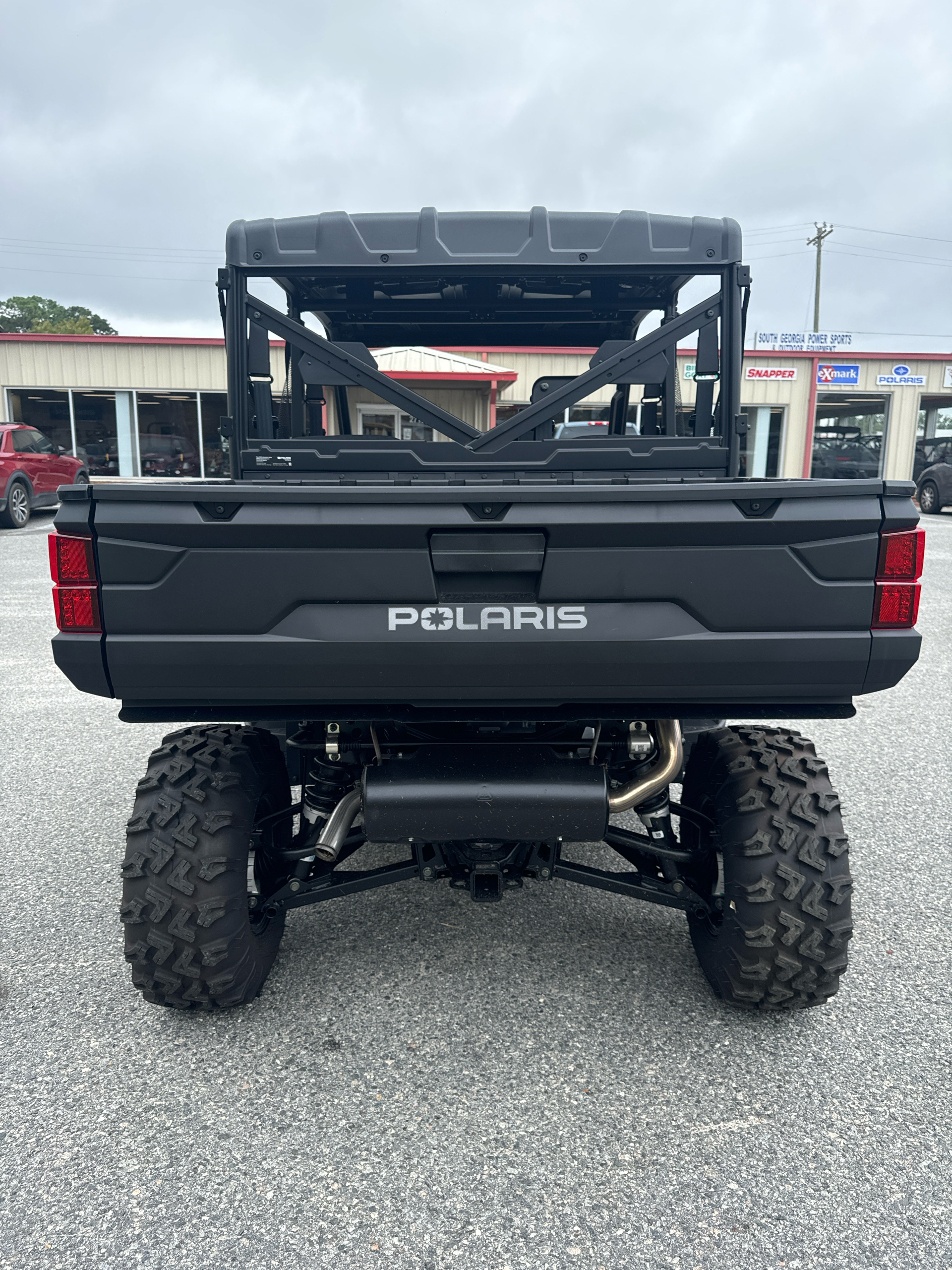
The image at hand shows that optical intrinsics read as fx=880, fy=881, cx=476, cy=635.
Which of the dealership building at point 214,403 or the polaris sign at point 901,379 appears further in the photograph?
the polaris sign at point 901,379

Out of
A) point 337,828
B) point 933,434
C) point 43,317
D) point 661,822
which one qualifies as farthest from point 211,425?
point 43,317

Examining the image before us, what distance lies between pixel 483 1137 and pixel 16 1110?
1164mm

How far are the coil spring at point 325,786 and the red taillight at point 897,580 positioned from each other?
155cm

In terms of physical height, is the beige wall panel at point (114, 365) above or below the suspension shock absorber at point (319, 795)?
above

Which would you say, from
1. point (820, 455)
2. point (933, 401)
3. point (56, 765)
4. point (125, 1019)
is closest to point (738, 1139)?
point (125, 1019)

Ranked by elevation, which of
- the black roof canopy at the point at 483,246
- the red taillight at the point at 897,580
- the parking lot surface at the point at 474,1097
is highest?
the black roof canopy at the point at 483,246

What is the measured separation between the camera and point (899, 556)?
6.97 feet

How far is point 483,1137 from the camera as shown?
Result: 6.88ft

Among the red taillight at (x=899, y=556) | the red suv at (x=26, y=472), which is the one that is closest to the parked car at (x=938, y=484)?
the red suv at (x=26, y=472)

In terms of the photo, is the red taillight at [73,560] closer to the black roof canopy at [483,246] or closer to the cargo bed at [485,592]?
the cargo bed at [485,592]

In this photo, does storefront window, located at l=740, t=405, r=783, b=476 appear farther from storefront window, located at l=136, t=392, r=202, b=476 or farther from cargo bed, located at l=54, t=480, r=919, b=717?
cargo bed, located at l=54, t=480, r=919, b=717

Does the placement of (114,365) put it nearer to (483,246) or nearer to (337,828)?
(483,246)

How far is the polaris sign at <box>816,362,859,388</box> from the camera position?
25922mm

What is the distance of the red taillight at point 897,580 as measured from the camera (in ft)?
6.95
